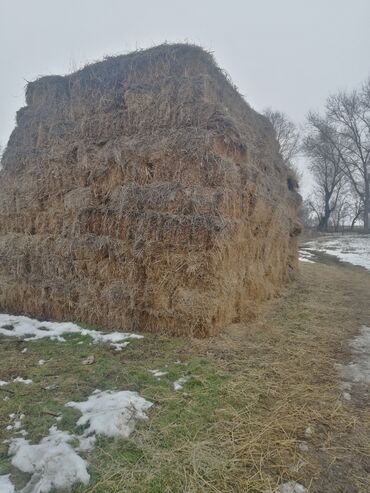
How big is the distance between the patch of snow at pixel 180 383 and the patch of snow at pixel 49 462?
1.13 metres

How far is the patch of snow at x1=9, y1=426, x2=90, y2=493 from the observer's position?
2.24 metres

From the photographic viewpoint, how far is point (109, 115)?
601 centimetres

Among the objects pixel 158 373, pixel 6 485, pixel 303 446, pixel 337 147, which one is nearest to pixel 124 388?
pixel 158 373

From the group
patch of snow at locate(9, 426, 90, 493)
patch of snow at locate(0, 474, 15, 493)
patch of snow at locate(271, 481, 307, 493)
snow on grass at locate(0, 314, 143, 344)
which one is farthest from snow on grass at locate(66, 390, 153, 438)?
snow on grass at locate(0, 314, 143, 344)

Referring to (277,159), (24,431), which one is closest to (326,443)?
(24,431)

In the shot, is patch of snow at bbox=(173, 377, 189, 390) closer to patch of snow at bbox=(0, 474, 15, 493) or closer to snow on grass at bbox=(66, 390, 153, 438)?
snow on grass at bbox=(66, 390, 153, 438)

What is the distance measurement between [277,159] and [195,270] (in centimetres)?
590

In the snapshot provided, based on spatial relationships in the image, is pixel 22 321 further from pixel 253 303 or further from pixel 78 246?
pixel 253 303

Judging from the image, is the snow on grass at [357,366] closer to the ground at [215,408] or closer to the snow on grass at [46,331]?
the ground at [215,408]

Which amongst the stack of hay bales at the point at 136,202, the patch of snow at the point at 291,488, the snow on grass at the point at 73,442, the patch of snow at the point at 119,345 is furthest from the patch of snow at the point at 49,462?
the stack of hay bales at the point at 136,202

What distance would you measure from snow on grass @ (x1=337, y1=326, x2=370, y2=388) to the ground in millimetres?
90

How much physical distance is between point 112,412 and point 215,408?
0.91m

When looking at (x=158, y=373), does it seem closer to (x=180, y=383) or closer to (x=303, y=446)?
(x=180, y=383)

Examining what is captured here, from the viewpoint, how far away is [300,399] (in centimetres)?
340
